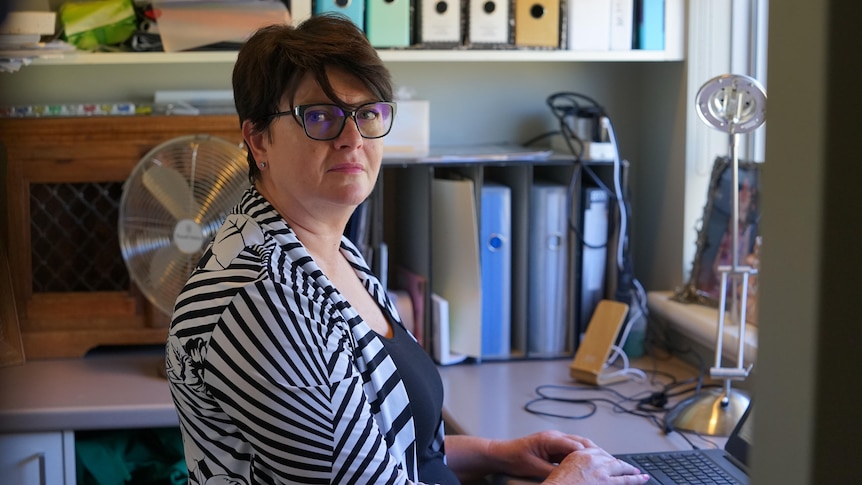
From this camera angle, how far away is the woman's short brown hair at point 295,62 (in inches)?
56.6

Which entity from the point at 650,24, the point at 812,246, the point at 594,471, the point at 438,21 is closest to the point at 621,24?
the point at 650,24

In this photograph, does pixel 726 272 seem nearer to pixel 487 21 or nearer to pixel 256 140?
pixel 487 21

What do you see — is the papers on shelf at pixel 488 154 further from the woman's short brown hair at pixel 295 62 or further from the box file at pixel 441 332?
the woman's short brown hair at pixel 295 62

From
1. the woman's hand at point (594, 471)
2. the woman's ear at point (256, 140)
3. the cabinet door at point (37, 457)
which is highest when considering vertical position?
the woman's ear at point (256, 140)

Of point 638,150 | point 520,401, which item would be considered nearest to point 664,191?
point 638,150

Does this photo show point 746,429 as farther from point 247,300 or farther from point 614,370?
point 247,300

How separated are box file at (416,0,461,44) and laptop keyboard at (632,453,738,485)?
1054mm

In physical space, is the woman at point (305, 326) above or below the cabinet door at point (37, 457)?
above

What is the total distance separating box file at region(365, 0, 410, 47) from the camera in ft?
7.42

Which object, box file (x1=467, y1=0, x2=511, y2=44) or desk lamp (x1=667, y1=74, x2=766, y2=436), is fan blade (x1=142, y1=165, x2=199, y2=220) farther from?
desk lamp (x1=667, y1=74, x2=766, y2=436)

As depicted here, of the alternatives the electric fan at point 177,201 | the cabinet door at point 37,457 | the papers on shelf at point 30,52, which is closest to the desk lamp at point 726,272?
the electric fan at point 177,201

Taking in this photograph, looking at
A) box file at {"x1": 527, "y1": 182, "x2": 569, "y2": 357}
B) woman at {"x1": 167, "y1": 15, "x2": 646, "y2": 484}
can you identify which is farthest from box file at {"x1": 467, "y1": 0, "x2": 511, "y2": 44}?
woman at {"x1": 167, "y1": 15, "x2": 646, "y2": 484}

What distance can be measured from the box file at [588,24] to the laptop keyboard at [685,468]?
1030 millimetres

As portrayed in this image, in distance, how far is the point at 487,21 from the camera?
2301mm
